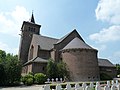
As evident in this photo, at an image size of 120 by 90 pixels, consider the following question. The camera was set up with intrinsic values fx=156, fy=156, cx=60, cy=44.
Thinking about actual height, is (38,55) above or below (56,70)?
above

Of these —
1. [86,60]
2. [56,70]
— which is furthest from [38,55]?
[86,60]

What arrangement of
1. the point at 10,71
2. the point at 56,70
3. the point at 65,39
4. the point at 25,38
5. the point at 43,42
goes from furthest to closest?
1. the point at 25,38
2. the point at 43,42
3. the point at 65,39
4. the point at 56,70
5. the point at 10,71

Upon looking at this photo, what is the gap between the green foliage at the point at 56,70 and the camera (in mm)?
36125

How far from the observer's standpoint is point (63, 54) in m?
39.5

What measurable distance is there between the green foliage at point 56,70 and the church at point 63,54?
1.40m

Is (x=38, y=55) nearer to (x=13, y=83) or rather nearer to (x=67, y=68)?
(x=67, y=68)

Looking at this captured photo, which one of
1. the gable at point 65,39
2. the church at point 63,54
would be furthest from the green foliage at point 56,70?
the gable at point 65,39

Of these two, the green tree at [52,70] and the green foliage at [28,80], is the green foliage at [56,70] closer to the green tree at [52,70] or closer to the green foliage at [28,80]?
the green tree at [52,70]

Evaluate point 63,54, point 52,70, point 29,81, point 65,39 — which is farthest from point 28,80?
point 65,39

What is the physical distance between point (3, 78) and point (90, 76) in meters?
18.8

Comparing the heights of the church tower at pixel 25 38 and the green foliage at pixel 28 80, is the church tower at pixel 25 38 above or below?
above

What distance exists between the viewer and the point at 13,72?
30000 mm

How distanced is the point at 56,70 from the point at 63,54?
4889mm

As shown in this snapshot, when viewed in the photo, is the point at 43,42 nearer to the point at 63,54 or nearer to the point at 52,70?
the point at 63,54
